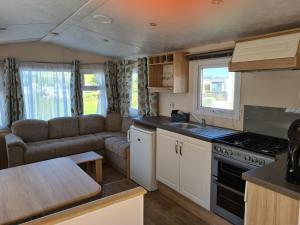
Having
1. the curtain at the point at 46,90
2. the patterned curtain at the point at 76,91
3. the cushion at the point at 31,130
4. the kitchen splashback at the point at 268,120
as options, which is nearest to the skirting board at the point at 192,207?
the kitchen splashback at the point at 268,120

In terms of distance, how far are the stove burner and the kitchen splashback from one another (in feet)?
0.21

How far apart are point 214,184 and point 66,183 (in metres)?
1.46

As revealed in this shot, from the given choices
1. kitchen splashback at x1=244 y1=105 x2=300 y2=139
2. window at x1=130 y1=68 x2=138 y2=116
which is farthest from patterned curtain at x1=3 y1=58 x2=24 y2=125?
kitchen splashback at x1=244 y1=105 x2=300 y2=139

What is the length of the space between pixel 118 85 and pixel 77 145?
1777 mm

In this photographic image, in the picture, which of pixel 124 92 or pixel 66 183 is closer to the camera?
pixel 66 183

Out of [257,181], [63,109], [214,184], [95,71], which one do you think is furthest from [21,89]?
[257,181]

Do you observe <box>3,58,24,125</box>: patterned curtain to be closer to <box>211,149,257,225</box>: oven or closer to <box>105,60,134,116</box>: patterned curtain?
<box>105,60,134,116</box>: patterned curtain

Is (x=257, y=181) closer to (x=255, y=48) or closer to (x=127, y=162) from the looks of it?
(x=255, y=48)

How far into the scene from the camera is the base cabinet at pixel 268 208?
4.43 ft

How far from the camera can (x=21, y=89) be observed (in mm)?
4293

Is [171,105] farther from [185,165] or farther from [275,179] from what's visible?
[275,179]

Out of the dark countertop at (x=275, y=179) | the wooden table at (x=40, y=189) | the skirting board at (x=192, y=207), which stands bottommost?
the skirting board at (x=192, y=207)

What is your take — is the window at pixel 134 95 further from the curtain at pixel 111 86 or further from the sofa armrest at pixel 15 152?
the sofa armrest at pixel 15 152

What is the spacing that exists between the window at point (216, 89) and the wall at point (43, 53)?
8.79 feet
